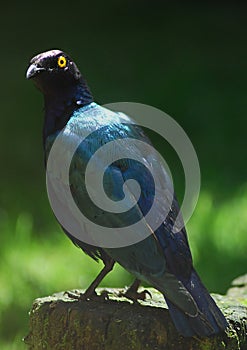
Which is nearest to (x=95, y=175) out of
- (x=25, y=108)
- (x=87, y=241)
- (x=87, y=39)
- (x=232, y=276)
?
(x=87, y=241)

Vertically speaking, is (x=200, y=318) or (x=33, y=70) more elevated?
(x=33, y=70)

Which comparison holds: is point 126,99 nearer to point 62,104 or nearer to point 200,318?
point 62,104

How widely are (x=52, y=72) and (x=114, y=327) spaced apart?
102cm

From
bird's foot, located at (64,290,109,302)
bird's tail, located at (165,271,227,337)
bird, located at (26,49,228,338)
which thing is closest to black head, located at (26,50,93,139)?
bird, located at (26,49,228,338)

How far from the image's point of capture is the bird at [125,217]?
Answer: 2.94 metres

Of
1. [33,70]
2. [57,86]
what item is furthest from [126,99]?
[33,70]

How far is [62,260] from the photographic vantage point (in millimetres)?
4926

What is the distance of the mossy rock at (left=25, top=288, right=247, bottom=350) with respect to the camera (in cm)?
301

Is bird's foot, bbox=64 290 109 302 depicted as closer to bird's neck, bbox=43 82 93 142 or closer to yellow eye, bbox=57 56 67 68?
bird's neck, bbox=43 82 93 142

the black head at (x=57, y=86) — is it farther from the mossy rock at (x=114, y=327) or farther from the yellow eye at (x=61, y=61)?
the mossy rock at (x=114, y=327)

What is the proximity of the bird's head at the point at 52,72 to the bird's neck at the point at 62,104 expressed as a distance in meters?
0.02

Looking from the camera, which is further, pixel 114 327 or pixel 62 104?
pixel 62 104

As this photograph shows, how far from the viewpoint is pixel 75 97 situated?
3.46 meters

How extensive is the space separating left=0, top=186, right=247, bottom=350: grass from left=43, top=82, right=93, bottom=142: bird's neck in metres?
1.47
